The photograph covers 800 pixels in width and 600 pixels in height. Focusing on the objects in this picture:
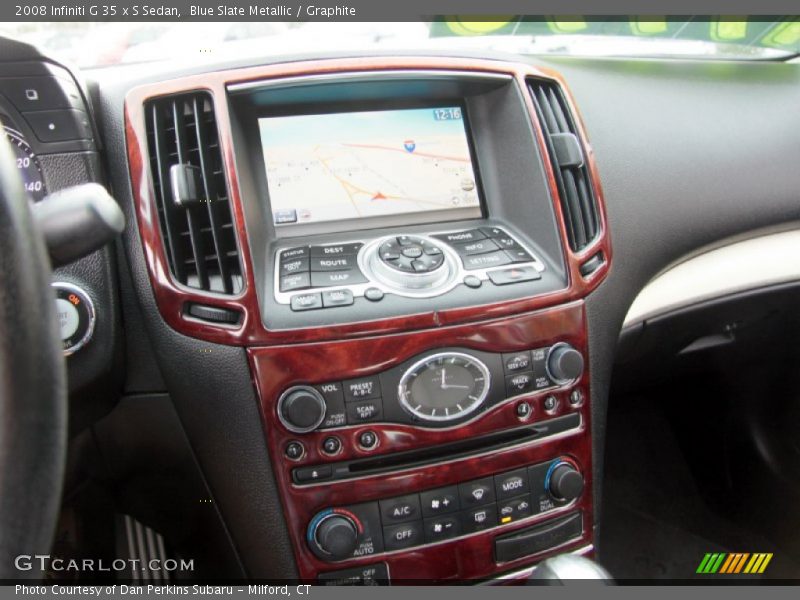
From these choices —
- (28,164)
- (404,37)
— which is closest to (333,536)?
(28,164)

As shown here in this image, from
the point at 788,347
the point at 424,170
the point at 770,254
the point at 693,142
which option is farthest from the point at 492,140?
the point at 788,347

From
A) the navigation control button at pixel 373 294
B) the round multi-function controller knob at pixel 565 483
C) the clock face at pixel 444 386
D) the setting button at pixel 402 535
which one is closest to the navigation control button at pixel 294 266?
the navigation control button at pixel 373 294

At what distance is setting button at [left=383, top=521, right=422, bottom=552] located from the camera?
3.28ft

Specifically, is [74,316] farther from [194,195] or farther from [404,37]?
[404,37]

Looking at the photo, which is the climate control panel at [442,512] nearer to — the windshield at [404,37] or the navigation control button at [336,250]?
the navigation control button at [336,250]

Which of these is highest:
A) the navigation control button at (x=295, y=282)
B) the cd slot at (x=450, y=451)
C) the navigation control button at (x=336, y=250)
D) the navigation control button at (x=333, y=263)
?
the navigation control button at (x=336, y=250)

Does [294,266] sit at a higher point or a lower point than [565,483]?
higher

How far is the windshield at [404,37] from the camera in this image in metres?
1.02

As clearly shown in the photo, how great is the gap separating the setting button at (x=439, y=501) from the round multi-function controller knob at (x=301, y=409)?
23 centimetres

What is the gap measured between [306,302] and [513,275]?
1.13 ft

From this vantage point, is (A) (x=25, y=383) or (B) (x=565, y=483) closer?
(A) (x=25, y=383)

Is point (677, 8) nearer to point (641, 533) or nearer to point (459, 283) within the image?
point (459, 283)

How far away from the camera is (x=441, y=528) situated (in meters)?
1.02

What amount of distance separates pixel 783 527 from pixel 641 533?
359 mm
